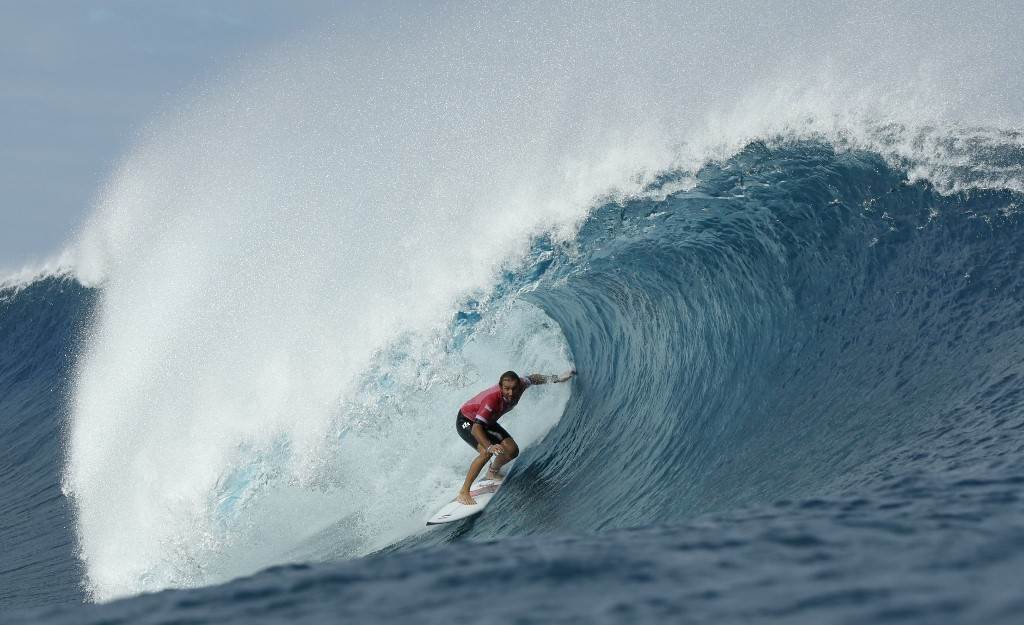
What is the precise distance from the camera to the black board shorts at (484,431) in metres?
8.49

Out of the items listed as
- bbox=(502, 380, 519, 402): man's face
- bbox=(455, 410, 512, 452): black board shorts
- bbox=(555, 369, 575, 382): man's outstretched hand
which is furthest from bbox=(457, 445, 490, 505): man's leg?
bbox=(555, 369, 575, 382): man's outstretched hand

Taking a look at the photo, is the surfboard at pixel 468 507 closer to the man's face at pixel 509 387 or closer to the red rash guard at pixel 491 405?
the red rash guard at pixel 491 405

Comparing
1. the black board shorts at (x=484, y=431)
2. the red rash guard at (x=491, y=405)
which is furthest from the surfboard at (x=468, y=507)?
the red rash guard at (x=491, y=405)

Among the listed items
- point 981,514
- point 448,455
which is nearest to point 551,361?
point 448,455

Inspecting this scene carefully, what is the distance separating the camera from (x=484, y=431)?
8391 millimetres

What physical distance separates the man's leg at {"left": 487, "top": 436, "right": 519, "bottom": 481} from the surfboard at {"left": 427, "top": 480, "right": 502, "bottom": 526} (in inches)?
3.5

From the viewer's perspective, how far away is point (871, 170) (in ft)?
31.6

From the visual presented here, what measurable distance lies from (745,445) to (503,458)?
254 centimetres

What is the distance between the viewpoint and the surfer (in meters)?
8.18

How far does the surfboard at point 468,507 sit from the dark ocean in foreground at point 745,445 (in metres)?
0.13

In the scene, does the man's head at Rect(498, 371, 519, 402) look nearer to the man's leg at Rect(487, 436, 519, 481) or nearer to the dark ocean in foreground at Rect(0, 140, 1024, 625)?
the man's leg at Rect(487, 436, 519, 481)

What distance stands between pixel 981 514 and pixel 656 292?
7436mm

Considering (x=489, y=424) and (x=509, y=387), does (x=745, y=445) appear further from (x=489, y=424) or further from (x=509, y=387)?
(x=489, y=424)

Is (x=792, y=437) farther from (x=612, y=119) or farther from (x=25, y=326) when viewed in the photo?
(x=25, y=326)
